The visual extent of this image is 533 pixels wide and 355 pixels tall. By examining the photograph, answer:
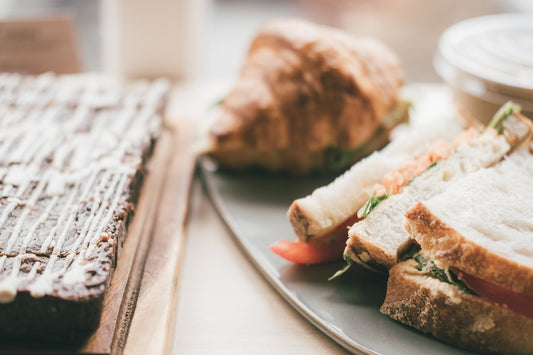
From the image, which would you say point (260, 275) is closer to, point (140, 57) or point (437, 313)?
point (437, 313)

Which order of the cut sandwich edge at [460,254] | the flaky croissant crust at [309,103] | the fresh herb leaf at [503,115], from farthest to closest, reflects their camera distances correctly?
1. the flaky croissant crust at [309,103]
2. the fresh herb leaf at [503,115]
3. the cut sandwich edge at [460,254]

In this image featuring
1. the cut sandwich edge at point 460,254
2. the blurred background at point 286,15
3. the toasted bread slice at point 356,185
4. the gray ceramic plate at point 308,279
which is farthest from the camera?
the blurred background at point 286,15

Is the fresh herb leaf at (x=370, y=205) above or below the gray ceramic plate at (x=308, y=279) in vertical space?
above

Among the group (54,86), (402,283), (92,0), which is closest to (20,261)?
(402,283)

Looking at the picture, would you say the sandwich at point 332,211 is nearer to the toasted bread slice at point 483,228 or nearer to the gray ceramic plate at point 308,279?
the gray ceramic plate at point 308,279

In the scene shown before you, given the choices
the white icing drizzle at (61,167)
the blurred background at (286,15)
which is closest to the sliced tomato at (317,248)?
the white icing drizzle at (61,167)

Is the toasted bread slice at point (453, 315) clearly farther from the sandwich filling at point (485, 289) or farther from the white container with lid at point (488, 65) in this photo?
the white container with lid at point (488, 65)

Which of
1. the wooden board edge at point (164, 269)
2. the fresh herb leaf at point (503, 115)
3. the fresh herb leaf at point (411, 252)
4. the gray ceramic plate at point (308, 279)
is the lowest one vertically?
the wooden board edge at point (164, 269)

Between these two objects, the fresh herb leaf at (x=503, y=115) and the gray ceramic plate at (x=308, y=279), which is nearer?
the gray ceramic plate at (x=308, y=279)
